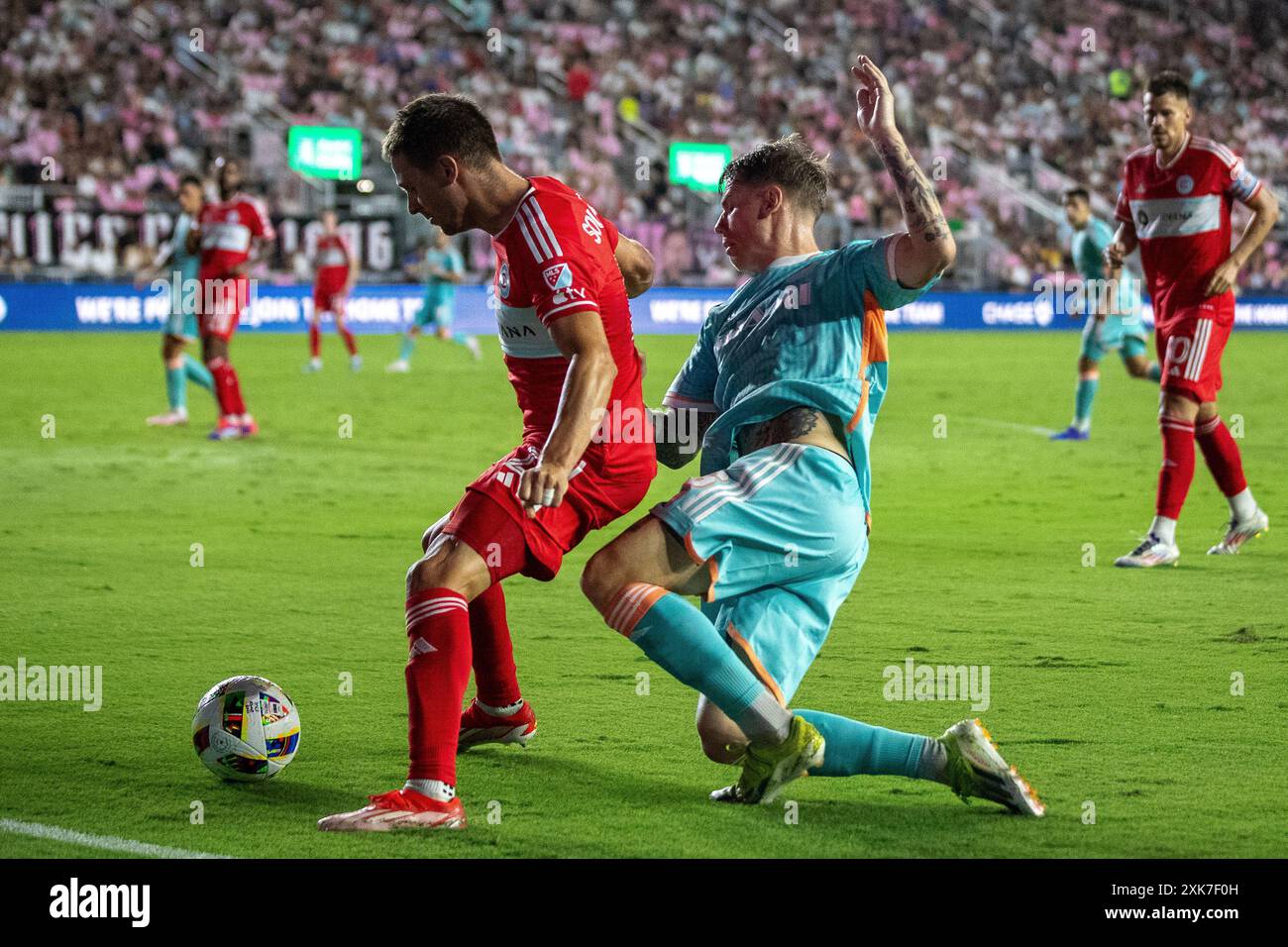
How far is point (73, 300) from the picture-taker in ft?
88.4

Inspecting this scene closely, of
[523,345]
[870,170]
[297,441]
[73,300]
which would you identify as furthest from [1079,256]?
[870,170]

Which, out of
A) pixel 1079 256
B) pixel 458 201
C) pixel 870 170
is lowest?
pixel 458 201

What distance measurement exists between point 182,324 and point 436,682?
450 inches

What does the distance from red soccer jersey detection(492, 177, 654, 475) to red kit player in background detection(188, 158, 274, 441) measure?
10.3 m

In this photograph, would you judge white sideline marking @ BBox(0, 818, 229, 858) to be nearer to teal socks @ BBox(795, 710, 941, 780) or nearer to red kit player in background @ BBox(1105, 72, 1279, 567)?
teal socks @ BBox(795, 710, 941, 780)

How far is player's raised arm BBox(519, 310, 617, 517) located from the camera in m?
4.21

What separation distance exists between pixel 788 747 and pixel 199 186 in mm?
12146

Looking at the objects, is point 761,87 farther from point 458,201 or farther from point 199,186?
point 458,201

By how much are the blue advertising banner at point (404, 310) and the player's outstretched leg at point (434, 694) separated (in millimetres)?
22342

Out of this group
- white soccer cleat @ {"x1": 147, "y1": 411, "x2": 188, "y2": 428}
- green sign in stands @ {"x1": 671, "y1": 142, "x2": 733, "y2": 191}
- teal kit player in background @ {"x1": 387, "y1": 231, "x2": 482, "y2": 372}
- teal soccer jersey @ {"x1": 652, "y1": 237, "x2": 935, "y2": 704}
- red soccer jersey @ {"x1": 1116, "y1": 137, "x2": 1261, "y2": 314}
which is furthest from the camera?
green sign in stands @ {"x1": 671, "y1": 142, "x2": 733, "y2": 191}

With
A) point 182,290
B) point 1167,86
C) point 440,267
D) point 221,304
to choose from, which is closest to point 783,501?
point 1167,86

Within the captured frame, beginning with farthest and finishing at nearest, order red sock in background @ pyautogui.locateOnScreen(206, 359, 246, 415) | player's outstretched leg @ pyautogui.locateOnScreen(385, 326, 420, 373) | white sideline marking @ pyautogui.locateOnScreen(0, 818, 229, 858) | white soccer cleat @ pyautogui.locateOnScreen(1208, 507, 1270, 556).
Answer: player's outstretched leg @ pyautogui.locateOnScreen(385, 326, 420, 373) < red sock in background @ pyautogui.locateOnScreen(206, 359, 246, 415) < white soccer cleat @ pyautogui.locateOnScreen(1208, 507, 1270, 556) < white sideline marking @ pyautogui.locateOnScreen(0, 818, 229, 858)

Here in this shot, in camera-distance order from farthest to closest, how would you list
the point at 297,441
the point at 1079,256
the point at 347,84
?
the point at 347,84 → the point at 1079,256 → the point at 297,441

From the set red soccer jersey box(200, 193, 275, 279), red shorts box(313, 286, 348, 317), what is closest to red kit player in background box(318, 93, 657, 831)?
red soccer jersey box(200, 193, 275, 279)
